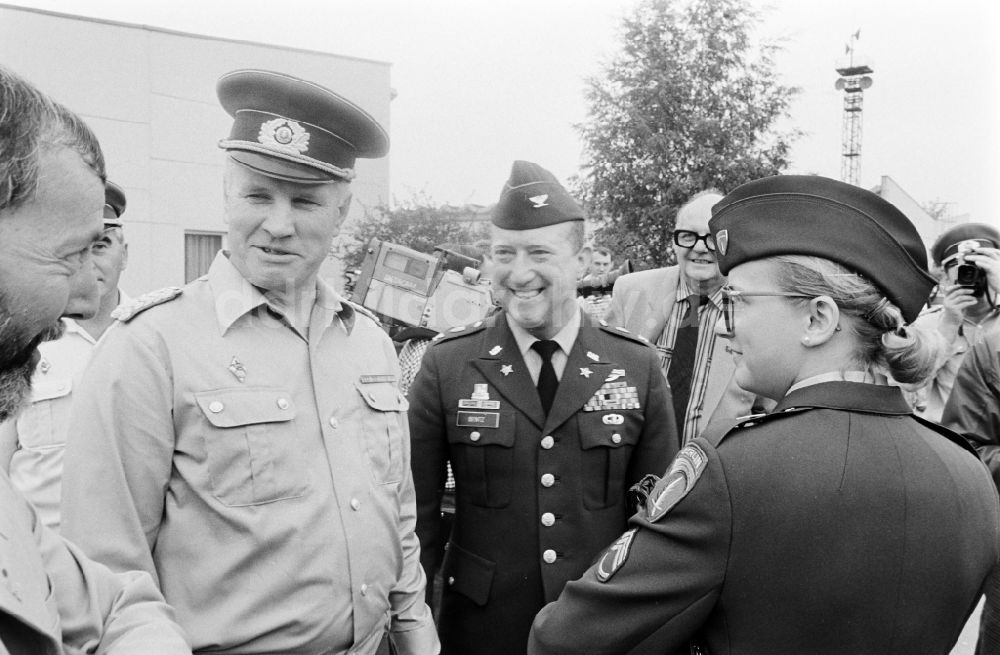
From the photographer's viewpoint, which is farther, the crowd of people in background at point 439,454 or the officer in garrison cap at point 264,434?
the officer in garrison cap at point 264,434

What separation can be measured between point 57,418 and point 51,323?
6.04 feet

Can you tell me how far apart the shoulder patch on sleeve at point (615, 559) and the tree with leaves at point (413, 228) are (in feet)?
60.1

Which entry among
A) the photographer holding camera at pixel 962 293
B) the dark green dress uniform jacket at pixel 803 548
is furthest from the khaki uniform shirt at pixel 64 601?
the photographer holding camera at pixel 962 293

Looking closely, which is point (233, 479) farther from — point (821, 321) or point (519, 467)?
point (821, 321)

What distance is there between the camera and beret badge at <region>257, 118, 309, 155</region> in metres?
2.10

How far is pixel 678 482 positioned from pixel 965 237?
412 cm

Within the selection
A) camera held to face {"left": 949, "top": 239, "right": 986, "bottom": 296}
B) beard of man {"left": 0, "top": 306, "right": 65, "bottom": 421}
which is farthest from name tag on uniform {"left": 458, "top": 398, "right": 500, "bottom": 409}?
camera held to face {"left": 949, "top": 239, "right": 986, "bottom": 296}

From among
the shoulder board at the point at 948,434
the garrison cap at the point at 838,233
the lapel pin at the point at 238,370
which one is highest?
the garrison cap at the point at 838,233

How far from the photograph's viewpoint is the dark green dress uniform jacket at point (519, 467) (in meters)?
2.64

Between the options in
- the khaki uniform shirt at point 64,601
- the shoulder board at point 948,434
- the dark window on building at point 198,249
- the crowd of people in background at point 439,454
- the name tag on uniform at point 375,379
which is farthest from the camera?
the dark window on building at point 198,249

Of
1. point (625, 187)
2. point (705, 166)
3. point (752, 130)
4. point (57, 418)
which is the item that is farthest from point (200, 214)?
point (57, 418)

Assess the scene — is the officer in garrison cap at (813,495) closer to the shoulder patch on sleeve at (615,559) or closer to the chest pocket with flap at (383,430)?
the shoulder patch on sleeve at (615,559)

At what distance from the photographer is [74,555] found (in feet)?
4.53

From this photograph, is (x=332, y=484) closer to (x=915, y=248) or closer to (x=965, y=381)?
(x=915, y=248)
